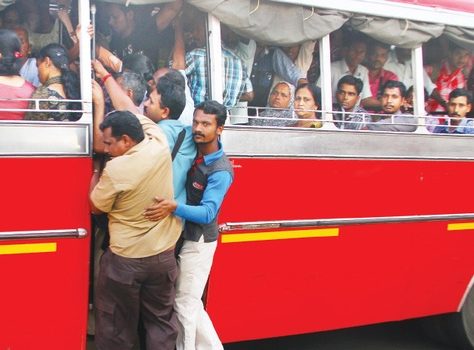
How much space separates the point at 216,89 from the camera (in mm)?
3891

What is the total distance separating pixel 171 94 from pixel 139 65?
0.33m

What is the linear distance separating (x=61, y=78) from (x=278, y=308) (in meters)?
1.94

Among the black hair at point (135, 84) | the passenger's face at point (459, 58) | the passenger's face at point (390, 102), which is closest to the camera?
the black hair at point (135, 84)

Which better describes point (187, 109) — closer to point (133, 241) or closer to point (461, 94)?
point (133, 241)

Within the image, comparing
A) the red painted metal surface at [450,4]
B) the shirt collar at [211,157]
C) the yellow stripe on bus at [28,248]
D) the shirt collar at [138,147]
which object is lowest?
the yellow stripe on bus at [28,248]

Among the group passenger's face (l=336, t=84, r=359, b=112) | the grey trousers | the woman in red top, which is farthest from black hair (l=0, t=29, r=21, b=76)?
passenger's face (l=336, t=84, r=359, b=112)

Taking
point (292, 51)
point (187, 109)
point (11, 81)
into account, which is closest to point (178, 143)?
point (187, 109)

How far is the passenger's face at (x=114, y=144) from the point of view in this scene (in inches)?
130

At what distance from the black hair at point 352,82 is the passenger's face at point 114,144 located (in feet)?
5.67

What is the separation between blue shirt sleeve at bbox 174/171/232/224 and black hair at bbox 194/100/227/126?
30 cm

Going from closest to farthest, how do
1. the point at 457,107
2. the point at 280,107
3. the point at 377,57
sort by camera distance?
the point at 280,107
the point at 377,57
the point at 457,107

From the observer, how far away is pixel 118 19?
3744mm

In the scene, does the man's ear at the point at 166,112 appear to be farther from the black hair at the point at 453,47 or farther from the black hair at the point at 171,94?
the black hair at the point at 453,47

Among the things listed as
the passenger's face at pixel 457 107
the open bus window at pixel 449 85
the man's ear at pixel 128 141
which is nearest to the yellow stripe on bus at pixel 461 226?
the open bus window at pixel 449 85
